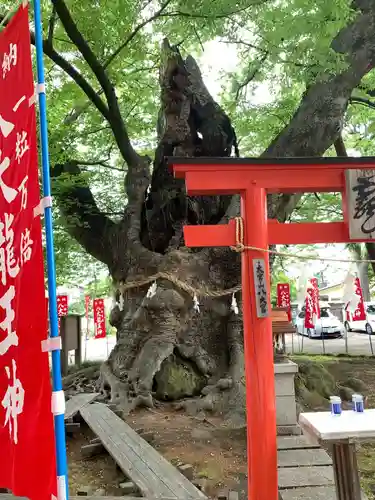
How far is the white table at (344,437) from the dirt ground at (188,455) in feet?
5.47

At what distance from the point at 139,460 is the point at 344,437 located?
2.46 metres

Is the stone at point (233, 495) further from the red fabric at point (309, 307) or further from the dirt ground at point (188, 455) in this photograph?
the red fabric at point (309, 307)

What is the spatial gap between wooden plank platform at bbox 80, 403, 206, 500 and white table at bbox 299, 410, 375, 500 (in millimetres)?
1176

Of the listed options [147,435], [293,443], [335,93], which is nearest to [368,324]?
[335,93]

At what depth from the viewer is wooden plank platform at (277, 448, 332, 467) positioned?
456 cm

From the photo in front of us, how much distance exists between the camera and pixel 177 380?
741 centimetres

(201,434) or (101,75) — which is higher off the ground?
(101,75)

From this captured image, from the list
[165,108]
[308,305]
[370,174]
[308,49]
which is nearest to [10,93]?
[370,174]

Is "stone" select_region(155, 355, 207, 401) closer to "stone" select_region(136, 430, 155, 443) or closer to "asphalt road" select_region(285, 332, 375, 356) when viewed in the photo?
"stone" select_region(136, 430, 155, 443)

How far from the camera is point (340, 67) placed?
6.63 m

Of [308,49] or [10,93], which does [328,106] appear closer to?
[308,49]

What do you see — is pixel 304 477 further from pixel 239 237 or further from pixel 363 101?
pixel 363 101

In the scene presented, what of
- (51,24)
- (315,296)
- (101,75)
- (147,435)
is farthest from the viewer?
(315,296)

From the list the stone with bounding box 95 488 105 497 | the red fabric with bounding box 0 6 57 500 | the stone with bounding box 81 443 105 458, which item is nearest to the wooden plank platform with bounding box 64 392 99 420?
the stone with bounding box 81 443 105 458
